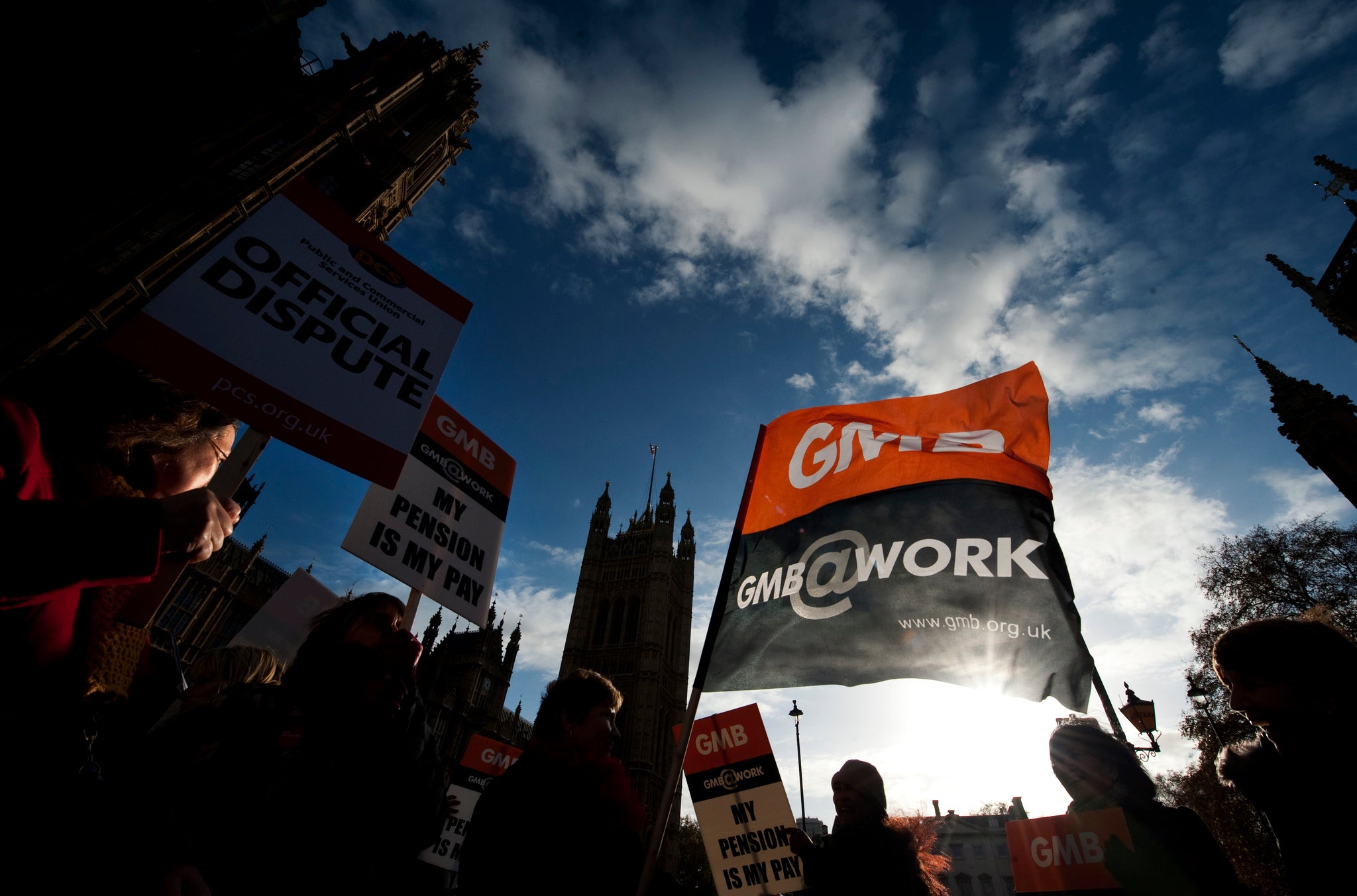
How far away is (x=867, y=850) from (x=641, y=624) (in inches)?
1911

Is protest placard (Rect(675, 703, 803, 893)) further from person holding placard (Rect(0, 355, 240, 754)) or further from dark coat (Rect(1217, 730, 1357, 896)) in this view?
person holding placard (Rect(0, 355, 240, 754))

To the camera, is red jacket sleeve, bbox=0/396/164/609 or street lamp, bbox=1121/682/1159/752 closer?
red jacket sleeve, bbox=0/396/164/609

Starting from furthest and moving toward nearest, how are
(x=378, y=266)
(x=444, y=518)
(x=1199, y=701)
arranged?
(x=1199, y=701)
(x=444, y=518)
(x=378, y=266)

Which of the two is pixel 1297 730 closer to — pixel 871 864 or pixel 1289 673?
pixel 1289 673

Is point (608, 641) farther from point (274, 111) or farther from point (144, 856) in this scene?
point (144, 856)

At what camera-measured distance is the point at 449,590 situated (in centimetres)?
393

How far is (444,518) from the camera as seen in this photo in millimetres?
4098

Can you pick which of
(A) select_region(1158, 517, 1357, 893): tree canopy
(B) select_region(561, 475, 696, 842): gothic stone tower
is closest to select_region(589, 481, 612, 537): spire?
(B) select_region(561, 475, 696, 842): gothic stone tower

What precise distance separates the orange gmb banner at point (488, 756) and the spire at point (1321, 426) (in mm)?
25469

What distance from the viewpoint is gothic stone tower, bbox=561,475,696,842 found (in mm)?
44406

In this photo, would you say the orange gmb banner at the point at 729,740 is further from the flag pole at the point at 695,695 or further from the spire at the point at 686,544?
the spire at the point at 686,544

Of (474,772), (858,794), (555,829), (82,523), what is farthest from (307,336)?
(474,772)

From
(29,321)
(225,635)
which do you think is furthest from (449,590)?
(225,635)

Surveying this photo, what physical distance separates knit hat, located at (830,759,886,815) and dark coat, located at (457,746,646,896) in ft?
4.58
